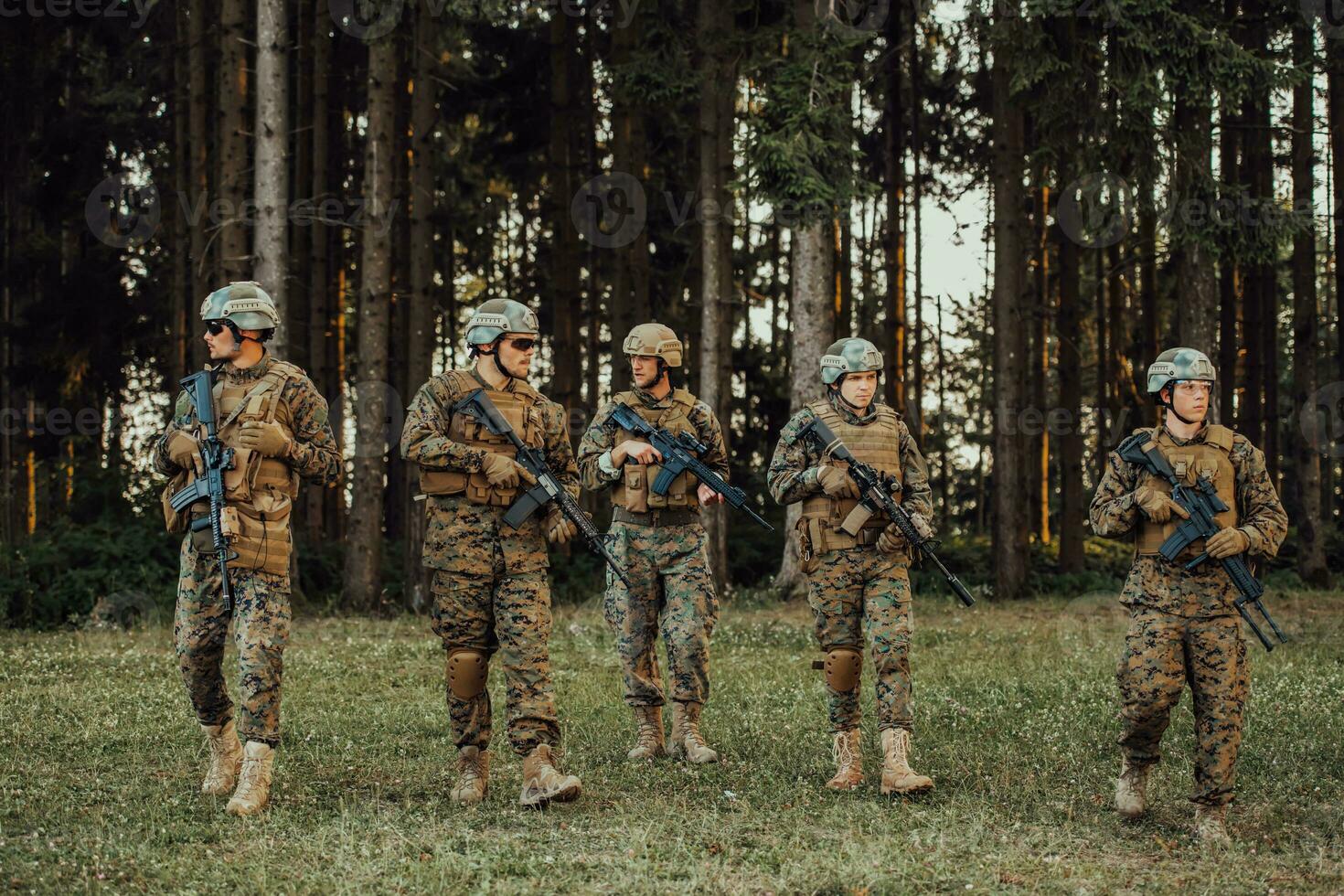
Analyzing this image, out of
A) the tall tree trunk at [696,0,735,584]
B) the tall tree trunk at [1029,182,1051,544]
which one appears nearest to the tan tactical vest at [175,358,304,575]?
the tall tree trunk at [696,0,735,584]

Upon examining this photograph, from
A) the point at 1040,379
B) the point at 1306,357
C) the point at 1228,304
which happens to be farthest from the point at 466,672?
the point at 1228,304

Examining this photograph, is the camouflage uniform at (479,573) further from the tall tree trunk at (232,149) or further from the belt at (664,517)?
the tall tree trunk at (232,149)

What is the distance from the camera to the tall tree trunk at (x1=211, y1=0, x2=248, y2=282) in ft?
54.9

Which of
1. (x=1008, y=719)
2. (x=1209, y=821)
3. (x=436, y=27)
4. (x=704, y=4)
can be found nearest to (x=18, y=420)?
(x=436, y=27)

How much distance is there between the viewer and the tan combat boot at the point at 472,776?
7.46 meters

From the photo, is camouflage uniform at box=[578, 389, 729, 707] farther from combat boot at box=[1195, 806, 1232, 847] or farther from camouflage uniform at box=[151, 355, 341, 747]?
combat boot at box=[1195, 806, 1232, 847]

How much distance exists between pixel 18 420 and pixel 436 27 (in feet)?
42.6

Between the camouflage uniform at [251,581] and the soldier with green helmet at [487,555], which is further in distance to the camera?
the soldier with green helmet at [487,555]

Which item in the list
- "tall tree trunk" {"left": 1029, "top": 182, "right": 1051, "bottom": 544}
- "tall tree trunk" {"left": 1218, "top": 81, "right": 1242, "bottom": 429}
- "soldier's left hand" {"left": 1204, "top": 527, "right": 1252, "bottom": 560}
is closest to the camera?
"soldier's left hand" {"left": 1204, "top": 527, "right": 1252, "bottom": 560}

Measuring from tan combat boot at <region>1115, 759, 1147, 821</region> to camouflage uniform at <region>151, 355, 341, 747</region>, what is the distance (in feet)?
14.4

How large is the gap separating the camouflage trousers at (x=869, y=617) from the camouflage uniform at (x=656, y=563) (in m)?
0.94

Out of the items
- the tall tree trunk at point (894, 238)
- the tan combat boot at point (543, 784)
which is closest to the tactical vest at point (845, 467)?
the tan combat boot at point (543, 784)

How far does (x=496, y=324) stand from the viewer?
24.7 ft

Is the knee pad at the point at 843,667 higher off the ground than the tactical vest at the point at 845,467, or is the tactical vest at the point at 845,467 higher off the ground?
the tactical vest at the point at 845,467
